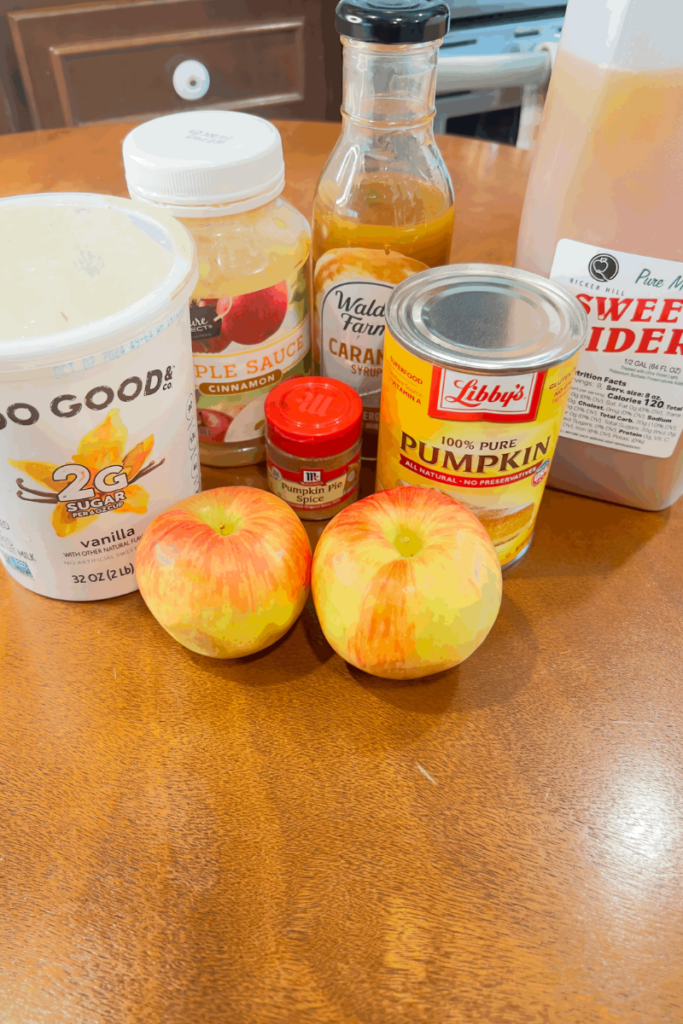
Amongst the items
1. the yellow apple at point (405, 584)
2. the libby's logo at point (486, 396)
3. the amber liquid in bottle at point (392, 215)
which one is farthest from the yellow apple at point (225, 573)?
the amber liquid in bottle at point (392, 215)

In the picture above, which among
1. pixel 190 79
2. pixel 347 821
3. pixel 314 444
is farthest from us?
pixel 190 79

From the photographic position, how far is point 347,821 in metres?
0.45

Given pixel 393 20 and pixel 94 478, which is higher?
pixel 393 20

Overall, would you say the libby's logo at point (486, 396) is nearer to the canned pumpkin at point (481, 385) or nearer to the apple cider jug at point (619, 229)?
the canned pumpkin at point (481, 385)

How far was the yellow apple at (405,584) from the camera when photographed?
1.53ft

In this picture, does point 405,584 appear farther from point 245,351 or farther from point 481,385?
point 245,351

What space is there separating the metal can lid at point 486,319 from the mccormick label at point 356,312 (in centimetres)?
4

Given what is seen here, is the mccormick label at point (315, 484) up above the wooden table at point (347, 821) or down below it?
above

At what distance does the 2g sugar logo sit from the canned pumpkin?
18cm

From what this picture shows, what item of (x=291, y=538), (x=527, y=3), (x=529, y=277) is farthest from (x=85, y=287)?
(x=527, y=3)

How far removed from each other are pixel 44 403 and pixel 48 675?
20cm

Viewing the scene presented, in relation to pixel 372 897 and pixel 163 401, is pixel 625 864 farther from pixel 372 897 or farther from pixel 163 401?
pixel 163 401

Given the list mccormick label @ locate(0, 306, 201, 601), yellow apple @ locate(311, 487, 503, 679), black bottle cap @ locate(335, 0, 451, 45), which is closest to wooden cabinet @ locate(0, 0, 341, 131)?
black bottle cap @ locate(335, 0, 451, 45)

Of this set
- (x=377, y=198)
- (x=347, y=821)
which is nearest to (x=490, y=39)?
(x=377, y=198)
